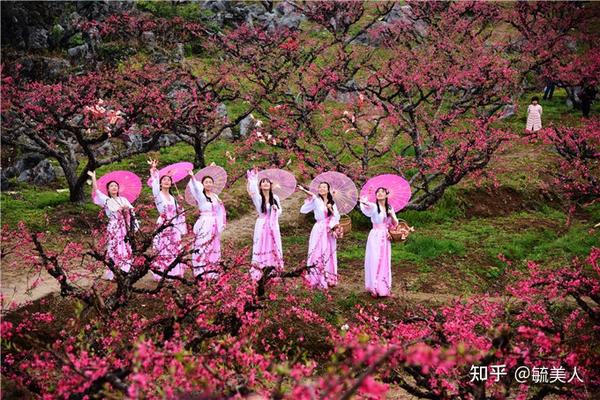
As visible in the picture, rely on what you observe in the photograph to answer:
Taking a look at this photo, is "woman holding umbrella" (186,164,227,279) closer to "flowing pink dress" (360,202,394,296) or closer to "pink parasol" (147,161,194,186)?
"pink parasol" (147,161,194,186)

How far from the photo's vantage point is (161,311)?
9.65 m

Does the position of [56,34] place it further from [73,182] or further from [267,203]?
[267,203]

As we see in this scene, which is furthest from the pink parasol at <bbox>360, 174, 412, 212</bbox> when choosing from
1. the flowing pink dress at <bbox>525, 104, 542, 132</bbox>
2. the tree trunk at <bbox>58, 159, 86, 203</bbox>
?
the flowing pink dress at <bbox>525, 104, 542, 132</bbox>

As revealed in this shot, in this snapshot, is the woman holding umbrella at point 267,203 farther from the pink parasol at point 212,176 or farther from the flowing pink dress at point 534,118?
the flowing pink dress at point 534,118

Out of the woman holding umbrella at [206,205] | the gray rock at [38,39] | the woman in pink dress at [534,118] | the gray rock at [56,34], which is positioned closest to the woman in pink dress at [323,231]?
the woman holding umbrella at [206,205]

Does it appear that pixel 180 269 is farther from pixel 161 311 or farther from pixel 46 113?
pixel 46 113

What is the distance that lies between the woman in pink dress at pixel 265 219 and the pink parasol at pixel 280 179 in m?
0.10

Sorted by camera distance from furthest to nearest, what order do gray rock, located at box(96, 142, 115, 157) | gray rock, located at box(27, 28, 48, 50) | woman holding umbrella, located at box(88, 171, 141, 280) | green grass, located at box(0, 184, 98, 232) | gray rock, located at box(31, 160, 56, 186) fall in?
gray rock, located at box(27, 28, 48, 50)
gray rock, located at box(96, 142, 115, 157)
gray rock, located at box(31, 160, 56, 186)
green grass, located at box(0, 184, 98, 232)
woman holding umbrella, located at box(88, 171, 141, 280)

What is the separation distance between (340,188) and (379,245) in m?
1.41

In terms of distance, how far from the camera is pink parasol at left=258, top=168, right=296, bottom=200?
10.8 metres

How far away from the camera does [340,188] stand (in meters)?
10.9

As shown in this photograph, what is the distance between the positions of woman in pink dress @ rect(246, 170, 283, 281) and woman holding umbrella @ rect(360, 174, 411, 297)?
5.93ft

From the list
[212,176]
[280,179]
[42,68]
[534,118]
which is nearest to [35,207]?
[212,176]

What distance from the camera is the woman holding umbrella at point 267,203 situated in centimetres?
1073
